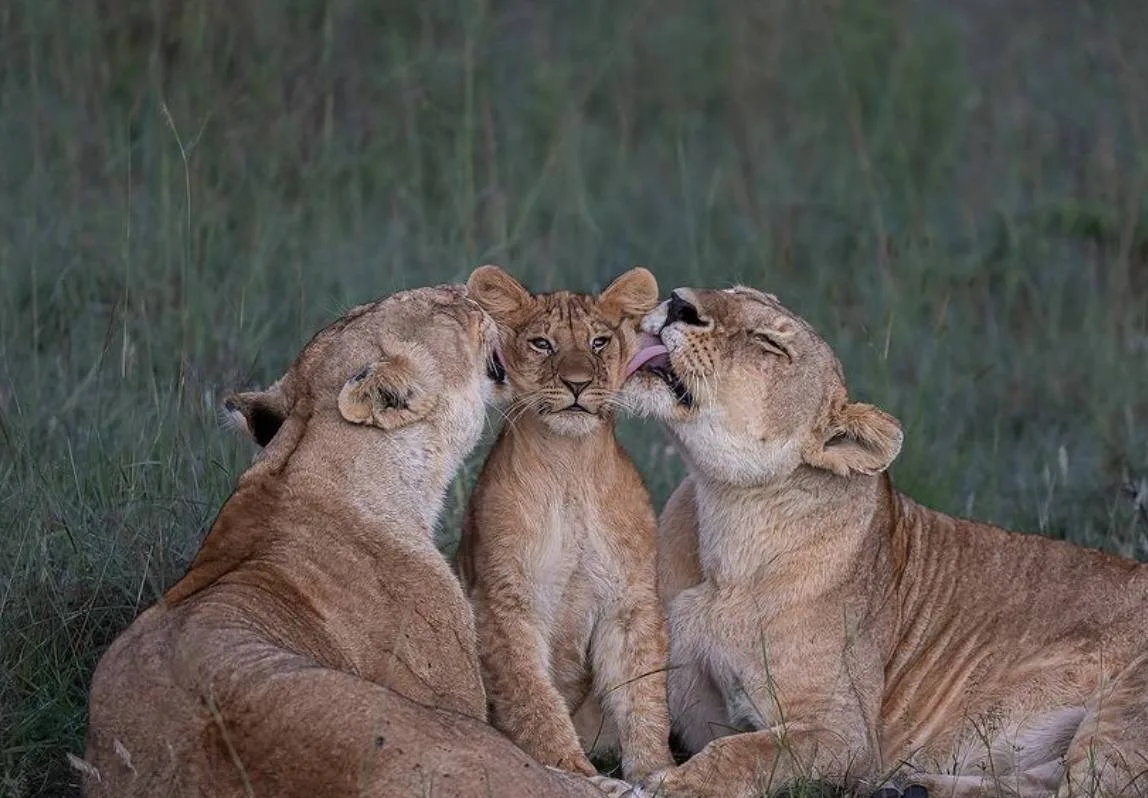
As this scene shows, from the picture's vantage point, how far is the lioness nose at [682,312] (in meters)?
5.32

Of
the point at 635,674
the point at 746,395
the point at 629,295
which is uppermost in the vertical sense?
the point at 629,295

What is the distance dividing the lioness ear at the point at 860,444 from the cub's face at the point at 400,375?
81 centimetres

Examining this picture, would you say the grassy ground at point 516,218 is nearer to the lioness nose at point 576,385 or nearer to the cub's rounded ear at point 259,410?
the cub's rounded ear at point 259,410

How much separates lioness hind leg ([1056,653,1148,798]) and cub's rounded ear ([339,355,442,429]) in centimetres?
166

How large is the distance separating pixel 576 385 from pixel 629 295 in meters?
0.33

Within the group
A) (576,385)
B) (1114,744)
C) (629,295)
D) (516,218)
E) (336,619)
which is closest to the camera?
(336,619)

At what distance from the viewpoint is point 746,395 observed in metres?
5.29

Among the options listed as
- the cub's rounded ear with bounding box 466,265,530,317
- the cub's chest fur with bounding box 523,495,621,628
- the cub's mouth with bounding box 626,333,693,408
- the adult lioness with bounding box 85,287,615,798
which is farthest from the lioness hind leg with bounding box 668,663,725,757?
the cub's rounded ear with bounding box 466,265,530,317

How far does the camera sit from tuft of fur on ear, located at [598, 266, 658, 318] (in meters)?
5.28

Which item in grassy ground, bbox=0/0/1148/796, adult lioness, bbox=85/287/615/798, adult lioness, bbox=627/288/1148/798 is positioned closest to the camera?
adult lioness, bbox=85/287/615/798

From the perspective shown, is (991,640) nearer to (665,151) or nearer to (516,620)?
(516,620)

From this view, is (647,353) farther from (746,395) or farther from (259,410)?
(259,410)

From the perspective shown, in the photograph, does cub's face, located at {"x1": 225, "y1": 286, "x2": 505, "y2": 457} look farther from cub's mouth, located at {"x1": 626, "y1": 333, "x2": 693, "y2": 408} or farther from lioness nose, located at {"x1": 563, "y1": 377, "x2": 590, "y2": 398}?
cub's mouth, located at {"x1": 626, "y1": 333, "x2": 693, "y2": 408}

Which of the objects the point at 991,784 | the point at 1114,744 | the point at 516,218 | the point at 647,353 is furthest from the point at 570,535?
the point at 516,218
